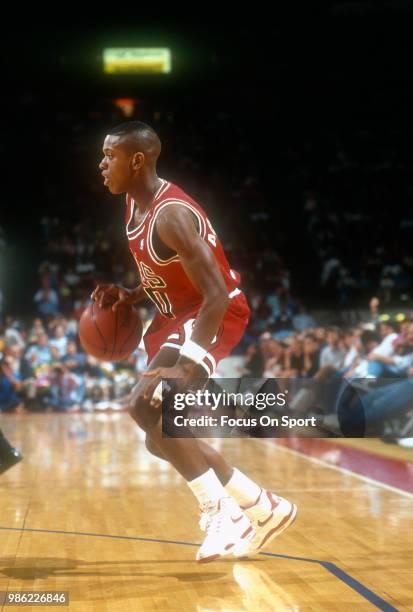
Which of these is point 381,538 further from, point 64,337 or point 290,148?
point 290,148

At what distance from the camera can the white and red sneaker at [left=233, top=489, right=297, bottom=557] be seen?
3.65 m

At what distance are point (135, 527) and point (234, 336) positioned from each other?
4.06ft

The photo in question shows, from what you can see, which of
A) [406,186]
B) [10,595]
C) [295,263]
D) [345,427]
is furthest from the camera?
[406,186]

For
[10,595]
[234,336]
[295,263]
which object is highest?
[295,263]

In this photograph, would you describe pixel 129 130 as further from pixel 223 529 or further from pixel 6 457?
pixel 223 529

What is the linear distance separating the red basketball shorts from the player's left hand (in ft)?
0.58

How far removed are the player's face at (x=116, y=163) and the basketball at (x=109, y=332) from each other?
59 cm

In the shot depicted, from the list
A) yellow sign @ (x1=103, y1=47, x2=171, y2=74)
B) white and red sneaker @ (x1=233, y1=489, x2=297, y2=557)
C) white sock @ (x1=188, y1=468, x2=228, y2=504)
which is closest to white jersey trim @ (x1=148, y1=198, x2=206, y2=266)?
white sock @ (x1=188, y1=468, x2=228, y2=504)

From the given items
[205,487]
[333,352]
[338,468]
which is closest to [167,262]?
[205,487]

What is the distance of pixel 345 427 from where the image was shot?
879cm

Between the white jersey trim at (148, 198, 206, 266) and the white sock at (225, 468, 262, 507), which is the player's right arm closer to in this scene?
the white jersey trim at (148, 198, 206, 266)

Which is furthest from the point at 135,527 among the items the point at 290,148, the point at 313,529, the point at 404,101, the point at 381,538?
the point at 404,101

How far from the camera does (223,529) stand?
3490mm

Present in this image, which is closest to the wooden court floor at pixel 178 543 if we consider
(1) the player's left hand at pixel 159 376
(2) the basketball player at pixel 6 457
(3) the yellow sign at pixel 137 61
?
(2) the basketball player at pixel 6 457
